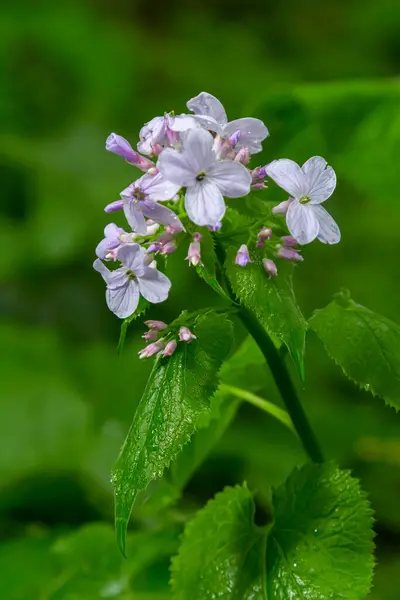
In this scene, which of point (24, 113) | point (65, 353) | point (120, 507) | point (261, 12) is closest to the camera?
point (120, 507)

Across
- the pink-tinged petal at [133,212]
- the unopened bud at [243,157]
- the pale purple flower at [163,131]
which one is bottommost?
the pink-tinged petal at [133,212]

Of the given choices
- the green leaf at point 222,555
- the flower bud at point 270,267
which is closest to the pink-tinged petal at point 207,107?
the flower bud at point 270,267

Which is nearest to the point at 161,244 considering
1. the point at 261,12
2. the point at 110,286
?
the point at 110,286

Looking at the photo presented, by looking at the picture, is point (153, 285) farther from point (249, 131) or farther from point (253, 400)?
point (253, 400)

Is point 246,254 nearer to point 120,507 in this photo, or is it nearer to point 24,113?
point 120,507

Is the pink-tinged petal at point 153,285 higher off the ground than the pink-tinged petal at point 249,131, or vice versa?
the pink-tinged petal at point 249,131

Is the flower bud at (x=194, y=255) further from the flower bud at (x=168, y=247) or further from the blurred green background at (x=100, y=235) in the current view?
the blurred green background at (x=100, y=235)

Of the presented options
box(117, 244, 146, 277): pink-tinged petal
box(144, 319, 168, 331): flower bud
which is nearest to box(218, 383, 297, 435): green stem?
box(144, 319, 168, 331): flower bud
